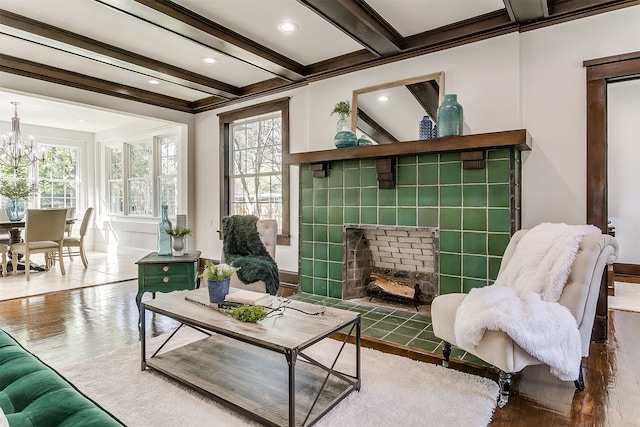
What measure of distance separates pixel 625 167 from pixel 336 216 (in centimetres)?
465

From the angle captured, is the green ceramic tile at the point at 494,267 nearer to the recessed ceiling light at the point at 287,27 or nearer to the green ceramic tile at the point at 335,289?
the green ceramic tile at the point at 335,289

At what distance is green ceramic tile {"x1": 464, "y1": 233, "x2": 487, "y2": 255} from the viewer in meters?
3.10

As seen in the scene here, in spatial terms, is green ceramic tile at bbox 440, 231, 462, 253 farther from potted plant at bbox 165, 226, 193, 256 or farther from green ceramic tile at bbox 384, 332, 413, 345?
potted plant at bbox 165, 226, 193, 256

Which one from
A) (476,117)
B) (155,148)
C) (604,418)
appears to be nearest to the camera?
(604,418)

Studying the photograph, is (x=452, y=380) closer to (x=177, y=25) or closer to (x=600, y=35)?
(x=600, y=35)

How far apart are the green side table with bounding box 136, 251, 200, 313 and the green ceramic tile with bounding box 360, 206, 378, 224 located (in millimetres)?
1670

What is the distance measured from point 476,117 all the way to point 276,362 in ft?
8.48

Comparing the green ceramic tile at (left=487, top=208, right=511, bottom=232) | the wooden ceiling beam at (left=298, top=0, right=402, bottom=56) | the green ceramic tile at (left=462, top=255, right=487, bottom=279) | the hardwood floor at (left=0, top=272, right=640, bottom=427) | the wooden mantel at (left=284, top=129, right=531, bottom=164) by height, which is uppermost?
the wooden ceiling beam at (left=298, top=0, right=402, bottom=56)

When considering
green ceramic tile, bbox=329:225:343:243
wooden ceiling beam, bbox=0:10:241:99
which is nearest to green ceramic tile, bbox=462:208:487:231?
green ceramic tile, bbox=329:225:343:243

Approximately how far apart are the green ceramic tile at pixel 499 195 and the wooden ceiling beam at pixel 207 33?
2453mm

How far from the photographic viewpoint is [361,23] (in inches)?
117

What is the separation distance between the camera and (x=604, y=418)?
1.82m

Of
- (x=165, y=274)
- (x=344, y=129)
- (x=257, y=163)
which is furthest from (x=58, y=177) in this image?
(x=344, y=129)

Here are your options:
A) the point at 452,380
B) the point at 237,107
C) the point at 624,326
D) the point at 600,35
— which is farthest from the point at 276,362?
the point at 237,107
